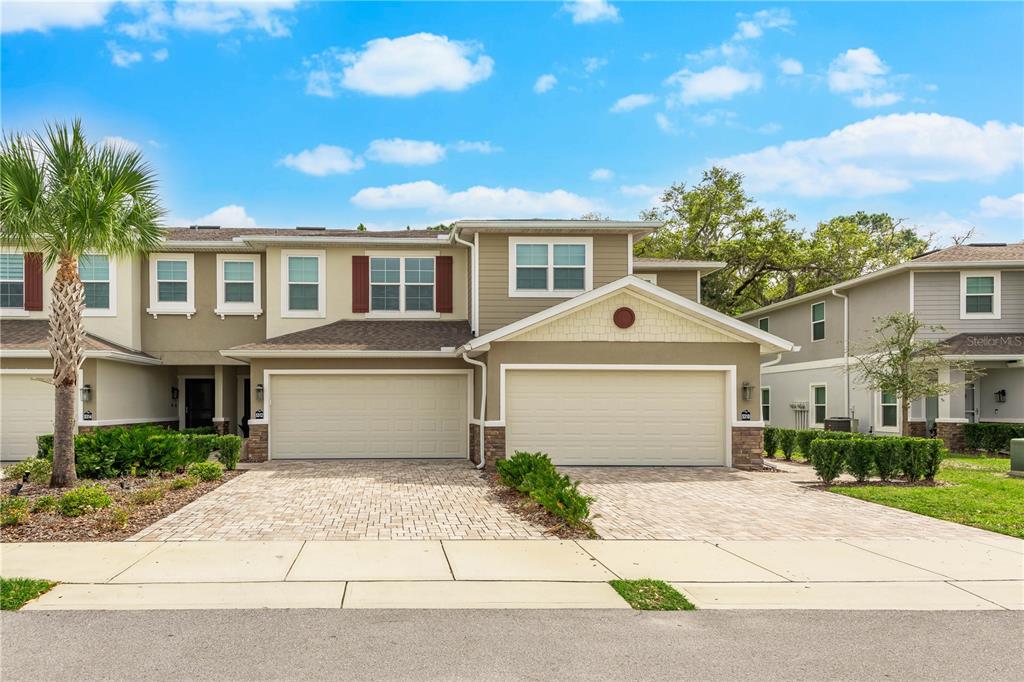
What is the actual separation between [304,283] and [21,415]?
736cm

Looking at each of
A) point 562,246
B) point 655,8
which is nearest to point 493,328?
point 562,246

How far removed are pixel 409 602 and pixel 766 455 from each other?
626 inches

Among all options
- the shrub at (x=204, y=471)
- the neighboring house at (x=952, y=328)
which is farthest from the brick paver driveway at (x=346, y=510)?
the neighboring house at (x=952, y=328)

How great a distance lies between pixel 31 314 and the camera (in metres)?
19.7

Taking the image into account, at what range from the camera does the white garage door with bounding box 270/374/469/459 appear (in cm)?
1803

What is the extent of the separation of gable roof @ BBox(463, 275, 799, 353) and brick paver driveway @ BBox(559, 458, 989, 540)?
9.68ft

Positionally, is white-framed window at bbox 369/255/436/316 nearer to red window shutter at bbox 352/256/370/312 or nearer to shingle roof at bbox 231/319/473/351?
red window shutter at bbox 352/256/370/312

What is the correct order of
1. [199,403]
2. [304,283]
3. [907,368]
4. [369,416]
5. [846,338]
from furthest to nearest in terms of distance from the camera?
[846,338], [199,403], [304,283], [369,416], [907,368]

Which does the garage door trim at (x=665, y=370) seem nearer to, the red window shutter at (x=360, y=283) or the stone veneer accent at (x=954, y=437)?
the red window shutter at (x=360, y=283)

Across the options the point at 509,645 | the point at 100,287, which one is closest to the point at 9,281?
the point at 100,287

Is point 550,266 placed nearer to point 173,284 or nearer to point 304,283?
point 304,283

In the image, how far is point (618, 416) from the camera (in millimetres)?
16453

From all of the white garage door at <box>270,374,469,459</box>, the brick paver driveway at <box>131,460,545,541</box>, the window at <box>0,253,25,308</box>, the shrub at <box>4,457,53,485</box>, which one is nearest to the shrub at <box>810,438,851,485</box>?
the brick paver driveway at <box>131,460,545,541</box>

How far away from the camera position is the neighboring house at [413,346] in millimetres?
16234
